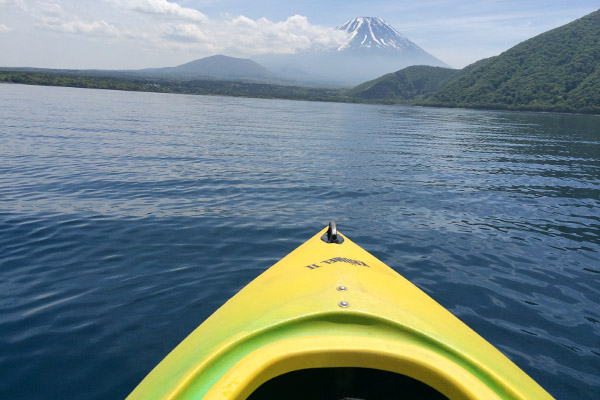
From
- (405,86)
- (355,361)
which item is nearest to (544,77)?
(405,86)

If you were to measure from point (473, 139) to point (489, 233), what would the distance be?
88.7 feet

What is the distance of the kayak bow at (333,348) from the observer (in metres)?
2.65

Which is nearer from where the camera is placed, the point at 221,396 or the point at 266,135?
the point at 221,396

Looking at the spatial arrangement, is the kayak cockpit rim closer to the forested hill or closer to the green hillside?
the forested hill

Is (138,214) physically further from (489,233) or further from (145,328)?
(489,233)

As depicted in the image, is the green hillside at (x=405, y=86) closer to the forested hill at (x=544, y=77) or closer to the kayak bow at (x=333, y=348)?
the forested hill at (x=544, y=77)

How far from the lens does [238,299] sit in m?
4.39

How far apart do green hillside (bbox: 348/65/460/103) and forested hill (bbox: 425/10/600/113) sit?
153 ft

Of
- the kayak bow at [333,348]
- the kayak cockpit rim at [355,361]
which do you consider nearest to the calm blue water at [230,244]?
the kayak bow at [333,348]

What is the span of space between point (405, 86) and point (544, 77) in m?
87.3

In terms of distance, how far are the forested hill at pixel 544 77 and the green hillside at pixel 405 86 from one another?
46773mm

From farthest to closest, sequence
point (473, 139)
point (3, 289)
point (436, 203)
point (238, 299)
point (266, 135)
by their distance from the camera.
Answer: point (473, 139), point (266, 135), point (436, 203), point (3, 289), point (238, 299)

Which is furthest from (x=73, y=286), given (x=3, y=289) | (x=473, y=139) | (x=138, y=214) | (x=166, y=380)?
(x=473, y=139)

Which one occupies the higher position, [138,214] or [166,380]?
[166,380]
